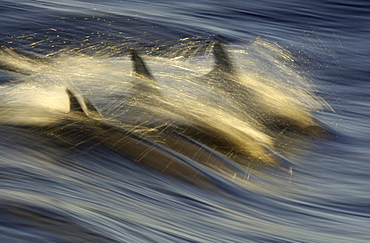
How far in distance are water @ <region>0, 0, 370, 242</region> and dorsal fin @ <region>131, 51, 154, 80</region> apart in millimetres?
74

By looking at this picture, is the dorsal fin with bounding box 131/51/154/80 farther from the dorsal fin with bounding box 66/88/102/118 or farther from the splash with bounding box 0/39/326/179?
A: the dorsal fin with bounding box 66/88/102/118

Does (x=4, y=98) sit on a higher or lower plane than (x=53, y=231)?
lower

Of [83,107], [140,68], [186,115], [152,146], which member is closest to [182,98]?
[186,115]

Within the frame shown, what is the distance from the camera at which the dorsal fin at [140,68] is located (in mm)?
4793

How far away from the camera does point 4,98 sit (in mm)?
4066

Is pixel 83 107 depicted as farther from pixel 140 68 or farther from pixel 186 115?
pixel 140 68

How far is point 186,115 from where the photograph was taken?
14.1 ft

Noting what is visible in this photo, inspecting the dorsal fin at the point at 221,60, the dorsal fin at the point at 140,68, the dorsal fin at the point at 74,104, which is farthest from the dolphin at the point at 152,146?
the dorsal fin at the point at 221,60

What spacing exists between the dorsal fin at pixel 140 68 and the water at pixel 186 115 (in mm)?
74

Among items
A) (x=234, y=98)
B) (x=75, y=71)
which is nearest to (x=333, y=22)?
(x=234, y=98)

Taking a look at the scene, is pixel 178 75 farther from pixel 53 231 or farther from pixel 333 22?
pixel 333 22

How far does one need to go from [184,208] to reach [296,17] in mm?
5267

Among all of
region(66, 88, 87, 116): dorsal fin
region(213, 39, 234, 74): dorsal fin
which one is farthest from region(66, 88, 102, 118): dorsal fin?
region(213, 39, 234, 74): dorsal fin

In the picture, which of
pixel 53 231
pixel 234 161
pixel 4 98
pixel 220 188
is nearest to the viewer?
pixel 53 231
